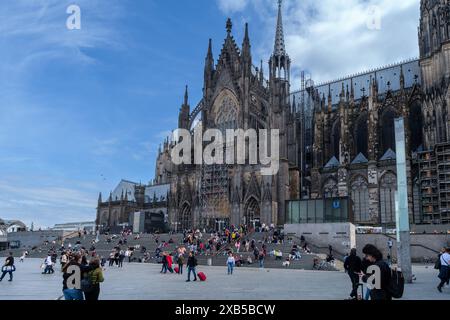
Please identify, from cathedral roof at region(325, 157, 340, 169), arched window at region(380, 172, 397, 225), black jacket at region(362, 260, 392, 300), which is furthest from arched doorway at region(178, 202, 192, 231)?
black jacket at region(362, 260, 392, 300)

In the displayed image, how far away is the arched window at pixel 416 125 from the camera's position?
5232 cm

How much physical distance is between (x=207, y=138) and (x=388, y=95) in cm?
2336

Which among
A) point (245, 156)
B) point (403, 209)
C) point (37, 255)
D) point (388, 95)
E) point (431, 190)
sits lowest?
point (37, 255)

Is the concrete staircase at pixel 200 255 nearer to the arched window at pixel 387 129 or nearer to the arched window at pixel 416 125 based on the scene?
the arched window at pixel 387 129

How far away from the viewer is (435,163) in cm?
4697

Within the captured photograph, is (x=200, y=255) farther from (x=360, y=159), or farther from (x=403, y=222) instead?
(x=360, y=159)

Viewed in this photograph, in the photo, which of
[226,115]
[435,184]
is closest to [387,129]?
[435,184]

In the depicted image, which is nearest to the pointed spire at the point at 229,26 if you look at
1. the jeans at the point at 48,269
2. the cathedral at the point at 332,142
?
the cathedral at the point at 332,142

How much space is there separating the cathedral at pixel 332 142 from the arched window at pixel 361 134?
0.12 metres

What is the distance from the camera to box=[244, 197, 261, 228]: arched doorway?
2072 inches

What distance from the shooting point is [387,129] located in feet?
181

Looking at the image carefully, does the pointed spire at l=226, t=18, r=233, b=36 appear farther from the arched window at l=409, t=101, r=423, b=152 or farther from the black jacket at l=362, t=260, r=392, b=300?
the black jacket at l=362, t=260, r=392, b=300
